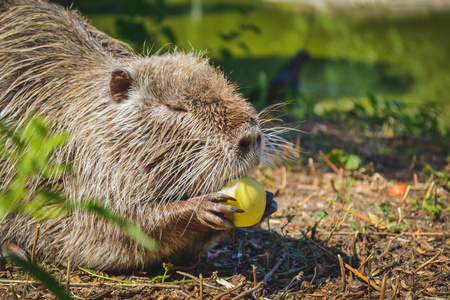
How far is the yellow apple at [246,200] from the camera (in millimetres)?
2191

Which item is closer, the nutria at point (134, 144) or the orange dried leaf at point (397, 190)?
the nutria at point (134, 144)

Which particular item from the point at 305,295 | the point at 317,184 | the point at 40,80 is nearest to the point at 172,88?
the point at 40,80

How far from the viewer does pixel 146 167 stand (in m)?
2.30

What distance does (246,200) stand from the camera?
219 centimetres

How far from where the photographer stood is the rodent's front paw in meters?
2.13

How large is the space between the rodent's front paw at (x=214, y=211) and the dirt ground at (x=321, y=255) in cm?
24

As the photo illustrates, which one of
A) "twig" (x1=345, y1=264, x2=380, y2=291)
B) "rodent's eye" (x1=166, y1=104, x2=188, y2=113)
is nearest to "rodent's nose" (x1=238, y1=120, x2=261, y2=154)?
"rodent's eye" (x1=166, y1=104, x2=188, y2=113)

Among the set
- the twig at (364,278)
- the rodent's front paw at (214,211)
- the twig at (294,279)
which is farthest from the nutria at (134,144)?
the twig at (364,278)

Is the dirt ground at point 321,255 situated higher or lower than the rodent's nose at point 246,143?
lower

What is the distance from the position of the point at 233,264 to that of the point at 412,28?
504 inches

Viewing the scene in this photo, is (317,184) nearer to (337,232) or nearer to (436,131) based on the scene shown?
(337,232)

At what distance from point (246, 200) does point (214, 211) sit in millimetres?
150

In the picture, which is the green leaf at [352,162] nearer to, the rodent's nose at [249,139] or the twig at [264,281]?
the twig at [264,281]

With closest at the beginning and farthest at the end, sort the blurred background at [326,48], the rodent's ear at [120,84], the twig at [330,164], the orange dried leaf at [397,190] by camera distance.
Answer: the rodent's ear at [120,84] < the orange dried leaf at [397,190] < the twig at [330,164] < the blurred background at [326,48]
